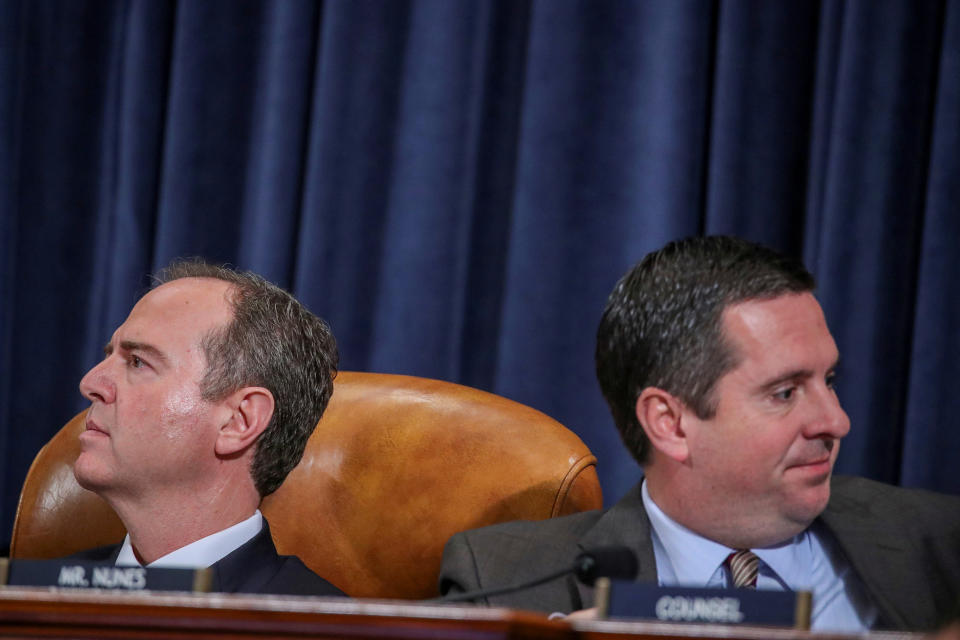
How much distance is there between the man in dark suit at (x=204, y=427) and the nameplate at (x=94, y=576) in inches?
13.6

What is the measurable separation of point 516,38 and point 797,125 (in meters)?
0.65

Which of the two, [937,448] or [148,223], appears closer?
[937,448]

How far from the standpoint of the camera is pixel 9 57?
2.75 metres

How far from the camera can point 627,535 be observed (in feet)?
5.34

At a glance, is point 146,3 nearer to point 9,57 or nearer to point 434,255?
point 9,57

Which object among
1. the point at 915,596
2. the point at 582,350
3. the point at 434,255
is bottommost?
Answer: the point at 915,596

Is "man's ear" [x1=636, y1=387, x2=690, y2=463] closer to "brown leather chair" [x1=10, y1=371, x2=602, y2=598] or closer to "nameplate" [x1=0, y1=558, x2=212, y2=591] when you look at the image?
"brown leather chair" [x1=10, y1=371, x2=602, y2=598]

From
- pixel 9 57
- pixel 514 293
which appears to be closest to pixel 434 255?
pixel 514 293

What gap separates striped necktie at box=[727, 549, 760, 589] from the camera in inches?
62.7

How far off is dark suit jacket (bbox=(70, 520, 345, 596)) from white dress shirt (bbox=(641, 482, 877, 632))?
19.9 inches

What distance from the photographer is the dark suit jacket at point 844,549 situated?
5.11 ft

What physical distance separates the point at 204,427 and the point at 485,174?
98 centimetres

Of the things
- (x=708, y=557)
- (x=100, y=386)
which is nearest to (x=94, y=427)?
(x=100, y=386)

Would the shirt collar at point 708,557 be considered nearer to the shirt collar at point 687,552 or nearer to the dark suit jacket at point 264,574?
the shirt collar at point 687,552
